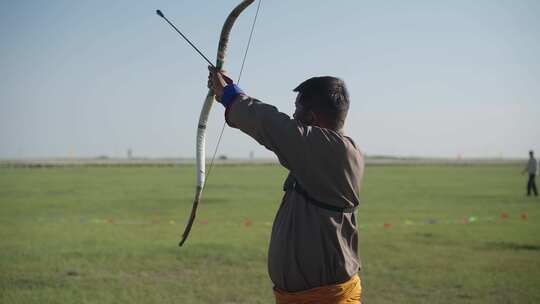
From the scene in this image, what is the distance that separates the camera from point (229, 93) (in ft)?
8.69

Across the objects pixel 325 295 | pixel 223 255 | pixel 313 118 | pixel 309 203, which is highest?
pixel 313 118

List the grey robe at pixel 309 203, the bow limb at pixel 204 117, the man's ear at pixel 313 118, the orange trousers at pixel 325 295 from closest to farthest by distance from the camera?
the grey robe at pixel 309 203 < the orange trousers at pixel 325 295 < the man's ear at pixel 313 118 < the bow limb at pixel 204 117

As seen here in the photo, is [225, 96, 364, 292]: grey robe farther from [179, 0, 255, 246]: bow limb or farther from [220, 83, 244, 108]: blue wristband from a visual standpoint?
[179, 0, 255, 246]: bow limb

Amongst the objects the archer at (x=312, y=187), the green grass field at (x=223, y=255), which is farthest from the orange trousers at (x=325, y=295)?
the green grass field at (x=223, y=255)

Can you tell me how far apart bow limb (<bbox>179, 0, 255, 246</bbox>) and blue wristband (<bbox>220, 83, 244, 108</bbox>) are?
0.56 m

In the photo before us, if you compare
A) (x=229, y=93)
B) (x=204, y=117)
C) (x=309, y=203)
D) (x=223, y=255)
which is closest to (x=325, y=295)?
(x=309, y=203)

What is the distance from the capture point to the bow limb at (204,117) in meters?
3.28

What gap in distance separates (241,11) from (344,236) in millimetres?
1539

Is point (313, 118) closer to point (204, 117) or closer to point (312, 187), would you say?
point (312, 187)

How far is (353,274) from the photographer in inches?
110

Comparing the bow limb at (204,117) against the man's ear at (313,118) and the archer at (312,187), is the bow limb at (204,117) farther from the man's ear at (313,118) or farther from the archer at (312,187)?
the man's ear at (313,118)

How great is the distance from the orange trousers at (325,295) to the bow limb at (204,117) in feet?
2.71

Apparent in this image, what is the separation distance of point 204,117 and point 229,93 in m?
0.92

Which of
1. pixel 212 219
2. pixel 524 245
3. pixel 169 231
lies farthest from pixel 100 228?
pixel 524 245
